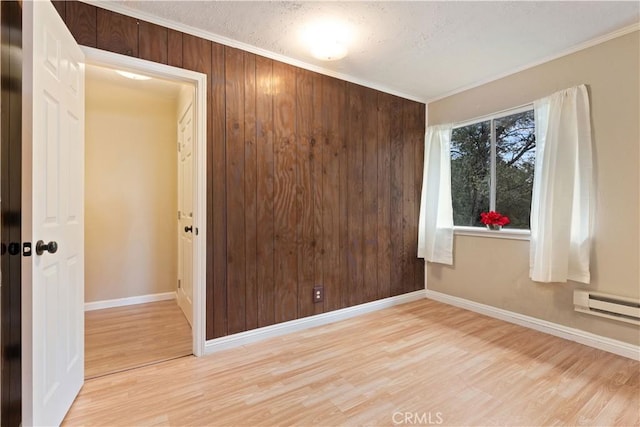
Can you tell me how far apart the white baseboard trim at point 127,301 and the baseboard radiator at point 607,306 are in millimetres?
4088

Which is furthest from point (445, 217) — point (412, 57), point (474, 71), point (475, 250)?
point (412, 57)

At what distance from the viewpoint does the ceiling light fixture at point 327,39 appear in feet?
7.16

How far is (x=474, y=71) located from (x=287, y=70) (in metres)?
1.83

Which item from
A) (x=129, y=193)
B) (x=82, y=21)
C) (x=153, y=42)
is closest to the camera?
(x=82, y=21)

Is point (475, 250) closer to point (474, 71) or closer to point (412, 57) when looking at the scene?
point (474, 71)

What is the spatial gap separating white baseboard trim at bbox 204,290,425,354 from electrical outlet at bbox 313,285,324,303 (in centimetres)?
15

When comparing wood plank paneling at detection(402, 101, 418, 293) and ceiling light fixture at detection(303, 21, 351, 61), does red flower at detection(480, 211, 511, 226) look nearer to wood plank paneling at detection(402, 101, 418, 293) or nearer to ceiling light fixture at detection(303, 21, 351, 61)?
wood plank paneling at detection(402, 101, 418, 293)

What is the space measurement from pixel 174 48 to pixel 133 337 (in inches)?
91.6

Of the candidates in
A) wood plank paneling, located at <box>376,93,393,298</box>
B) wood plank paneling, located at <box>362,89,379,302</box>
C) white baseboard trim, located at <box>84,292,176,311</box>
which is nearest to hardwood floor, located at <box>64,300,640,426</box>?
wood plank paneling, located at <box>362,89,379,302</box>

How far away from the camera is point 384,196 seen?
335 centimetres

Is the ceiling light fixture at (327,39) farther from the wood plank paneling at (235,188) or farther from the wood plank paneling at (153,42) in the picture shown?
the wood plank paneling at (153,42)

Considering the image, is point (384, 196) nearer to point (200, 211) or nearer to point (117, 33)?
point (200, 211)

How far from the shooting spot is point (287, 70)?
265 cm

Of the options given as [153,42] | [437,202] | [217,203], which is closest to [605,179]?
[437,202]
